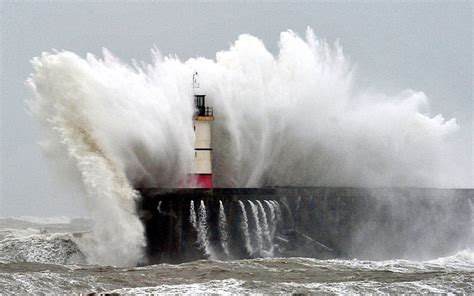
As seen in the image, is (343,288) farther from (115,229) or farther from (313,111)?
(313,111)

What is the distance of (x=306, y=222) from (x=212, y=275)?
802 centimetres

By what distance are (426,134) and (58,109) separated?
17.2 metres

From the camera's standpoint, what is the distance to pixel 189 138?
3469 centimetres

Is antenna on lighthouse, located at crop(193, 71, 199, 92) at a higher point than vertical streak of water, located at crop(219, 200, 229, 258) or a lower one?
higher

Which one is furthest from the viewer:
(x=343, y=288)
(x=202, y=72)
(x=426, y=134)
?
(x=426, y=134)

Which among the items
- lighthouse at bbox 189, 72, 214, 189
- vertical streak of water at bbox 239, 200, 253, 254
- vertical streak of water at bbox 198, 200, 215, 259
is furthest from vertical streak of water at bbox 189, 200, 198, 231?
lighthouse at bbox 189, 72, 214, 189

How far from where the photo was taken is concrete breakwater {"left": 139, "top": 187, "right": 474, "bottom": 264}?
30.0m

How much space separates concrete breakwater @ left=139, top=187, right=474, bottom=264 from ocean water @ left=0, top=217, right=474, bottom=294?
1510mm

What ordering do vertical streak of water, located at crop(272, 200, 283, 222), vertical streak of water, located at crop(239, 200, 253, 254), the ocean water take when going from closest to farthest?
the ocean water
vertical streak of water, located at crop(239, 200, 253, 254)
vertical streak of water, located at crop(272, 200, 283, 222)

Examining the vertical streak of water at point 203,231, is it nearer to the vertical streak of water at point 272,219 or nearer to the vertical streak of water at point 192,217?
the vertical streak of water at point 192,217

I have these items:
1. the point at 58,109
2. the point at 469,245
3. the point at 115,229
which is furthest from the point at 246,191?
the point at 469,245

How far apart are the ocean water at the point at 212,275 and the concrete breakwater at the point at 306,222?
151 centimetres

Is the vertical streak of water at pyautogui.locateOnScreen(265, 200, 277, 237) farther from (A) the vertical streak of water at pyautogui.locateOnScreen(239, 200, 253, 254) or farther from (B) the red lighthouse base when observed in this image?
(B) the red lighthouse base

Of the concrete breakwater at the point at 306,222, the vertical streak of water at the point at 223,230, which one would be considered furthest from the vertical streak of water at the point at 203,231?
the vertical streak of water at the point at 223,230
